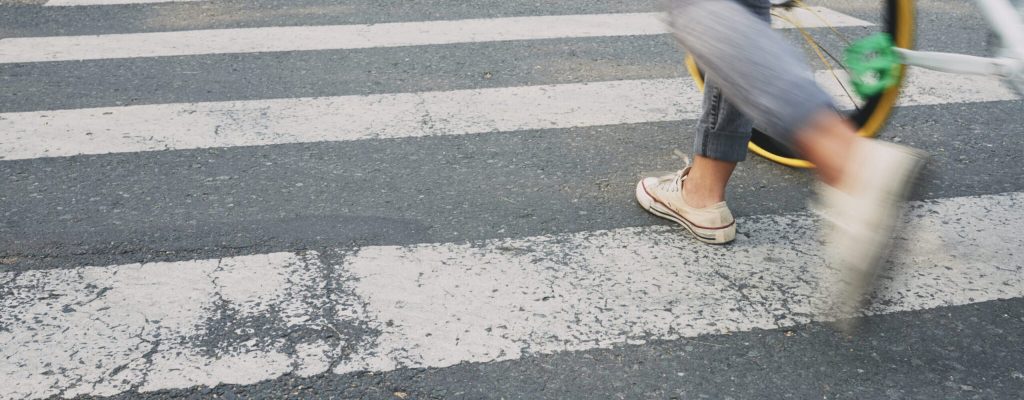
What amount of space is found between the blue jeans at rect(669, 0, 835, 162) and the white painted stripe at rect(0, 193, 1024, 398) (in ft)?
1.52

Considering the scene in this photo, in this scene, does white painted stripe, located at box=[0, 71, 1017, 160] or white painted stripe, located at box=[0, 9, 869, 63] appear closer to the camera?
white painted stripe, located at box=[0, 71, 1017, 160]

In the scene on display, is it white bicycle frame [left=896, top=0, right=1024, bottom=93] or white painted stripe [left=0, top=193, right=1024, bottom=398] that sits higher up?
white bicycle frame [left=896, top=0, right=1024, bottom=93]

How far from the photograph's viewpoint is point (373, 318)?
103 inches

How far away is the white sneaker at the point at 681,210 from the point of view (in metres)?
3.01

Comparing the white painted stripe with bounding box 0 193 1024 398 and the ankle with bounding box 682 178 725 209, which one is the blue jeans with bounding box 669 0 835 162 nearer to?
the white painted stripe with bounding box 0 193 1024 398

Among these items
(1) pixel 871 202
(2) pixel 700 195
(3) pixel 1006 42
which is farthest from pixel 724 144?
(1) pixel 871 202

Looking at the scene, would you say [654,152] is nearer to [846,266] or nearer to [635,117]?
[635,117]

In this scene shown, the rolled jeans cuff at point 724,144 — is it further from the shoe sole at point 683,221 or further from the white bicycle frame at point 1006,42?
the white bicycle frame at point 1006,42

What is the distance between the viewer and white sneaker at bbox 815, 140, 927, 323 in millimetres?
2016

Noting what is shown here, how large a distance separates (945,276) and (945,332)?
33 centimetres

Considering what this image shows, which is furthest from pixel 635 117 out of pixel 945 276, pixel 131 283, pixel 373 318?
pixel 131 283

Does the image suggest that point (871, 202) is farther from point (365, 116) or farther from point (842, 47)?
point (842, 47)

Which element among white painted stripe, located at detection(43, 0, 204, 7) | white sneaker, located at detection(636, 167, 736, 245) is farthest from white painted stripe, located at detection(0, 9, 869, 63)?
white sneaker, located at detection(636, 167, 736, 245)

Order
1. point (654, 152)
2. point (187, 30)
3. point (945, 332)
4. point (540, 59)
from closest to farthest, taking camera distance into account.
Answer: point (945, 332) → point (654, 152) → point (540, 59) → point (187, 30)
